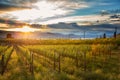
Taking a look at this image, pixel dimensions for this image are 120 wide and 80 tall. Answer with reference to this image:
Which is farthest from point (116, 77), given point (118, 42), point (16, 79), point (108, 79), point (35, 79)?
point (118, 42)

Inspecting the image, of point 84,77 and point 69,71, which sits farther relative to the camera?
point 69,71

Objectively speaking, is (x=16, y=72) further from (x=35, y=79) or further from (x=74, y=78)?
(x=74, y=78)

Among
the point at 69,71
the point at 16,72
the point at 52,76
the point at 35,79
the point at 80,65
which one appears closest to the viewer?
the point at 35,79

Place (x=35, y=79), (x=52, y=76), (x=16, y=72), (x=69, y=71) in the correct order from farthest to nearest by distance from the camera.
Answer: (x=69, y=71) < (x=16, y=72) < (x=52, y=76) < (x=35, y=79)

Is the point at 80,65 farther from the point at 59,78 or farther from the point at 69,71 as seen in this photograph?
the point at 59,78

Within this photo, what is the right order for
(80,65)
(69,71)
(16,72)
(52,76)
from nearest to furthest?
1. (52,76)
2. (16,72)
3. (69,71)
4. (80,65)

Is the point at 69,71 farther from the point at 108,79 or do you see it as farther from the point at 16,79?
the point at 16,79

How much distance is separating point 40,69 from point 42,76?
3853mm

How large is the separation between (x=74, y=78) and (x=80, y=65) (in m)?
8.65

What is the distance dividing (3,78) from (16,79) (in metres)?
1.03

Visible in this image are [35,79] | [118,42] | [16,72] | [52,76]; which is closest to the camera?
[35,79]

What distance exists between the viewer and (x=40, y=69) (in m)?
23.8

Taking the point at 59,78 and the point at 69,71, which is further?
the point at 69,71

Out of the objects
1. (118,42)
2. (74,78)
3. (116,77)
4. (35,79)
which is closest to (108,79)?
(116,77)
